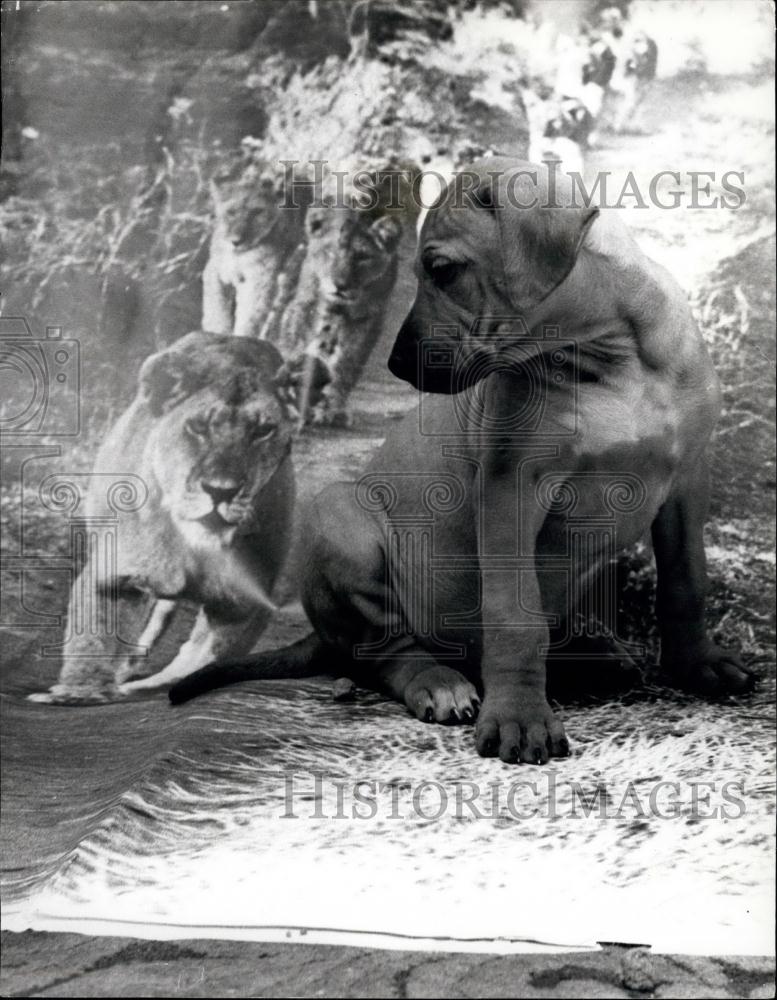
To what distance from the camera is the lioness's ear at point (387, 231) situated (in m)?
3.61

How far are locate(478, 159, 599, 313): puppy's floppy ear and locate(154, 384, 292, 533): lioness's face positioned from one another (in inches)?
37.2

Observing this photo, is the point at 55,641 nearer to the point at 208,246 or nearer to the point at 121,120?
the point at 208,246

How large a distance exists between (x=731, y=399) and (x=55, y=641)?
6.90 feet

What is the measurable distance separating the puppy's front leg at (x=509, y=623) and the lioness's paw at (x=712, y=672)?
1.34 ft

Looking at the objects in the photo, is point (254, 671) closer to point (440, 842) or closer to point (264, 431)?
point (264, 431)

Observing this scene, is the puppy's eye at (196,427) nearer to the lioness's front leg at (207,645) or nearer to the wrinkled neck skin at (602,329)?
the lioness's front leg at (207,645)

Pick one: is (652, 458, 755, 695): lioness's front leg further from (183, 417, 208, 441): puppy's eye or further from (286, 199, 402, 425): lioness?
(183, 417, 208, 441): puppy's eye

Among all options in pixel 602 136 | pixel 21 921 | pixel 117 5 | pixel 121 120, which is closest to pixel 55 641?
pixel 21 921

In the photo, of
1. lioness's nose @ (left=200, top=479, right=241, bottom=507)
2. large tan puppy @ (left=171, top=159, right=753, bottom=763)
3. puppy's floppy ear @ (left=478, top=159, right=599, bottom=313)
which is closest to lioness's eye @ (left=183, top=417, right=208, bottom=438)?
lioness's nose @ (left=200, top=479, right=241, bottom=507)

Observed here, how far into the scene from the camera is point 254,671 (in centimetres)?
355

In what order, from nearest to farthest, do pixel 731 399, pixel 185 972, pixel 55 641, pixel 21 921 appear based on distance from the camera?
pixel 185 972
pixel 21 921
pixel 731 399
pixel 55 641

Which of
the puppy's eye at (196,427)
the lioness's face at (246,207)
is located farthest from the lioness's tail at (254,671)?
the lioness's face at (246,207)

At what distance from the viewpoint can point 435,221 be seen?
3221 mm

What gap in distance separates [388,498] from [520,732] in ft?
2.56
